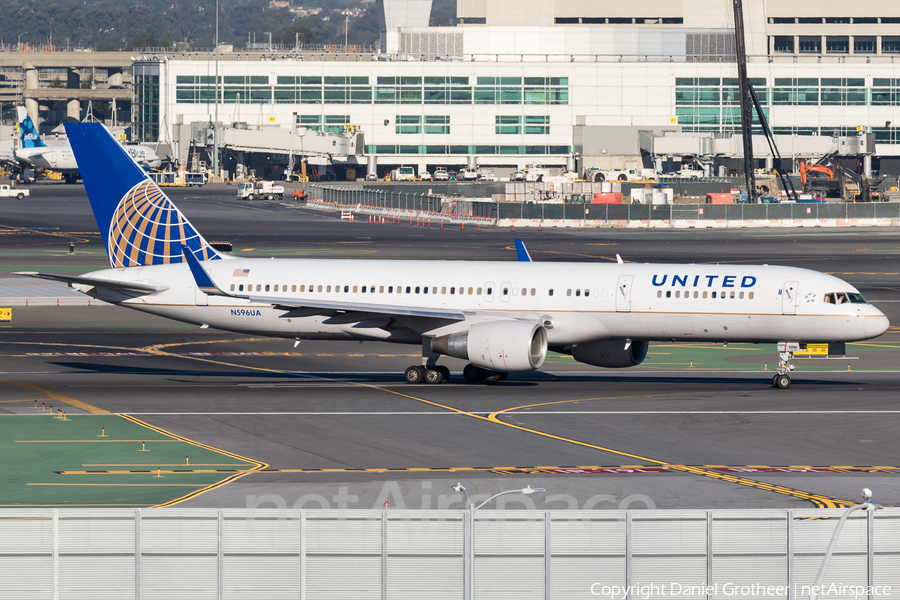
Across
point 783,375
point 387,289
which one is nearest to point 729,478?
point 783,375

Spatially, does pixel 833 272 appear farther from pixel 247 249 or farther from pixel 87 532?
pixel 87 532

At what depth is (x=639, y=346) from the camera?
4941 cm

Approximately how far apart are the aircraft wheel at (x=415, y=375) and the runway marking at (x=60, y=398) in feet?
40.0

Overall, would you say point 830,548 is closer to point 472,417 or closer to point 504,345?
point 472,417

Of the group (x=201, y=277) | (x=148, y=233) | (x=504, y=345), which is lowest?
(x=504, y=345)

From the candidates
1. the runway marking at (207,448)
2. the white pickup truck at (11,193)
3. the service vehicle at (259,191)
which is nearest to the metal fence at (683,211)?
the service vehicle at (259,191)

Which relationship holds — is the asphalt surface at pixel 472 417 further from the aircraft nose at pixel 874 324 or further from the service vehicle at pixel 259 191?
the service vehicle at pixel 259 191

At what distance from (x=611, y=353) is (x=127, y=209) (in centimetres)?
2115

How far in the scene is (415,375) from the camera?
49.8 m

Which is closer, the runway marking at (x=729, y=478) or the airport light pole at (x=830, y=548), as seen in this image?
the airport light pole at (x=830, y=548)

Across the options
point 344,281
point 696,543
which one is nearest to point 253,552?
point 696,543

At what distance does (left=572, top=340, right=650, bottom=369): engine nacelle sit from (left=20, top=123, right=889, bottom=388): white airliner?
0.17 feet

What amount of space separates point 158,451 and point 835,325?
80.9 ft

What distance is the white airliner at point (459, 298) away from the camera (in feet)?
153
